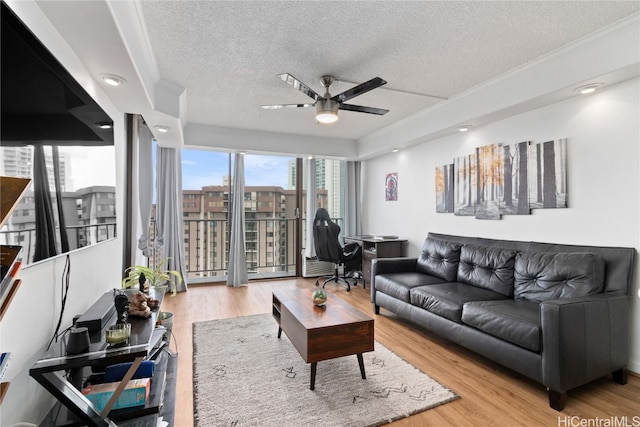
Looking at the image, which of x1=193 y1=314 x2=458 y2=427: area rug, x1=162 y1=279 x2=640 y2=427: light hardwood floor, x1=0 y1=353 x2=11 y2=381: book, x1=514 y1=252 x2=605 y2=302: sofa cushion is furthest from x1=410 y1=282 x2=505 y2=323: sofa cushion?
x1=0 y1=353 x2=11 y2=381: book

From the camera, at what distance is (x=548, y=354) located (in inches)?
76.7

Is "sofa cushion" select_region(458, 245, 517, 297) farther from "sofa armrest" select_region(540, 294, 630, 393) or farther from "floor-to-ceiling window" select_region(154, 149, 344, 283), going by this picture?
"floor-to-ceiling window" select_region(154, 149, 344, 283)

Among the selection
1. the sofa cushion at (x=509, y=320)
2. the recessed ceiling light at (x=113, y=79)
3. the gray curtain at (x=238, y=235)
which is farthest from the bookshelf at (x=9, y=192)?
the gray curtain at (x=238, y=235)

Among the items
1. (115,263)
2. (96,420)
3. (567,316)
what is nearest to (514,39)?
(567,316)

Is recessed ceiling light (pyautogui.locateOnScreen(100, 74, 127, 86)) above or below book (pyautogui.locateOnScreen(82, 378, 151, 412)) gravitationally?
above

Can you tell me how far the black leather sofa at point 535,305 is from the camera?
197 centimetres

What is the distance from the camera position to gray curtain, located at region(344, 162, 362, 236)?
6180 millimetres

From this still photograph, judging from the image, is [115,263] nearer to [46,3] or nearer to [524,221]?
[46,3]

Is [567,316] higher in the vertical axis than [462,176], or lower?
lower

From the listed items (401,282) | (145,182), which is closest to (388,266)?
(401,282)

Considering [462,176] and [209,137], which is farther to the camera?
[209,137]

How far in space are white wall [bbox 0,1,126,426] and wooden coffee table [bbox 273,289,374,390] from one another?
142 centimetres

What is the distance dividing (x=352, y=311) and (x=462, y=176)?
242cm

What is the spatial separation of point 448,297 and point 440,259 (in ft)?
3.11
